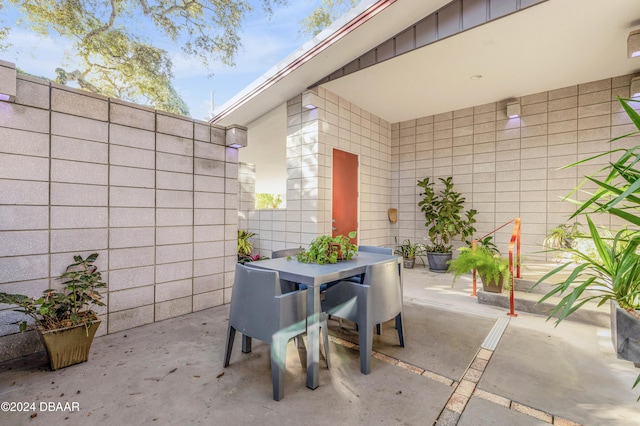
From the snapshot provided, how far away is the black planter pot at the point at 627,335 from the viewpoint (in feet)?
5.41

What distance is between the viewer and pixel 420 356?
215cm

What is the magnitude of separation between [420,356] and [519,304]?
1750 mm

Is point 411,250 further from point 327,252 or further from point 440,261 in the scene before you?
point 327,252

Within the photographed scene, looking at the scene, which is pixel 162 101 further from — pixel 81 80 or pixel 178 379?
pixel 178 379

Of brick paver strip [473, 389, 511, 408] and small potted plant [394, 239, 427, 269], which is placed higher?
small potted plant [394, 239, 427, 269]

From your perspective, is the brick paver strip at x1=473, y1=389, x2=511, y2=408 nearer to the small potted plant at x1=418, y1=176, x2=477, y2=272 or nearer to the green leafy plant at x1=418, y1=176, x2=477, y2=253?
the small potted plant at x1=418, y1=176, x2=477, y2=272

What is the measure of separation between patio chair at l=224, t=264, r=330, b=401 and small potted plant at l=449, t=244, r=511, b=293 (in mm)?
2243

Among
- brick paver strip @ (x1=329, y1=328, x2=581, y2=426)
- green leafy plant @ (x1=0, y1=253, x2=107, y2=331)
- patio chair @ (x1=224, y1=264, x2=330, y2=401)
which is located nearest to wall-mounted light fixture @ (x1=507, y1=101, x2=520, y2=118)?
brick paver strip @ (x1=329, y1=328, x2=581, y2=426)

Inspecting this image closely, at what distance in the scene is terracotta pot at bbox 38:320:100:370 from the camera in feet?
6.33

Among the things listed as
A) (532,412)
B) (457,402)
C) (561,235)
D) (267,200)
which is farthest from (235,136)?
(267,200)

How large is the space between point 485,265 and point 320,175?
8.05ft

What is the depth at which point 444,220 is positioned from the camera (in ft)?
17.0

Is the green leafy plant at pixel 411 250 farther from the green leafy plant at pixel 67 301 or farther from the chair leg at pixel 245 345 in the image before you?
the green leafy plant at pixel 67 301

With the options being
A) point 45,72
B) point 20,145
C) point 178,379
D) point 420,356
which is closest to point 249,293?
point 178,379
